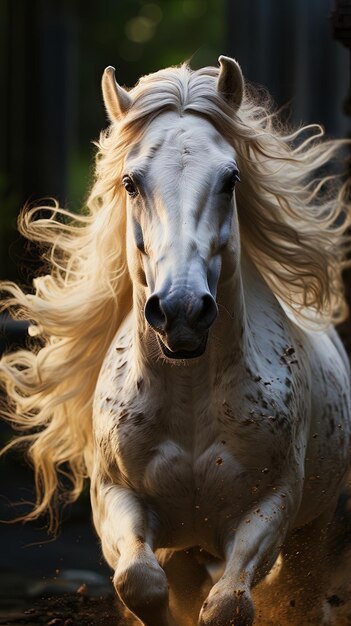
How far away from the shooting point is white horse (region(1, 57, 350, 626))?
186 inches

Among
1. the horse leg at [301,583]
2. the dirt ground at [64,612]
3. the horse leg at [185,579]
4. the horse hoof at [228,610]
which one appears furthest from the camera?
the dirt ground at [64,612]

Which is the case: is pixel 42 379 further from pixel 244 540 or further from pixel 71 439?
pixel 244 540

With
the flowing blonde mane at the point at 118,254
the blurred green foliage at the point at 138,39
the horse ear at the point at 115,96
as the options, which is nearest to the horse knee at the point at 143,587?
the flowing blonde mane at the point at 118,254

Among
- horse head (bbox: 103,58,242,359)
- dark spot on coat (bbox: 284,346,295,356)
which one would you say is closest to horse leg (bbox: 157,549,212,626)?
dark spot on coat (bbox: 284,346,295,356)

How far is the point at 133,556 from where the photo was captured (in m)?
4.83

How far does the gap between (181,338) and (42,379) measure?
1839mm

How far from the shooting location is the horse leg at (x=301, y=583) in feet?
20.4

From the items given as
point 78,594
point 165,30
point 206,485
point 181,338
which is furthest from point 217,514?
point 165,30

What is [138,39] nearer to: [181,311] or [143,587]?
[143,587]

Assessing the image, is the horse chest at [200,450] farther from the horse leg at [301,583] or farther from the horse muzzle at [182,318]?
the horse leg at [301,583]

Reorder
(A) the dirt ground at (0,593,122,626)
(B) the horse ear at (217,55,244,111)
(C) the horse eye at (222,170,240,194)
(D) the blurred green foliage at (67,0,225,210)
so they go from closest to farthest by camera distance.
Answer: (C) the horse eye at (222,170,240,194) → (B) the horse ear at (217,55,244,111) → (A) the dirt ground at (0,593,122,626) → (D) the blurred green foliage at (67,0,225,210)

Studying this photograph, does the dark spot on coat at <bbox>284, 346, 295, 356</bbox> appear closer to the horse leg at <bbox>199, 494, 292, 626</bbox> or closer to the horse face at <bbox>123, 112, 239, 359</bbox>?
the horse leg at <bbox>199, 494, 292, 626</bbox>

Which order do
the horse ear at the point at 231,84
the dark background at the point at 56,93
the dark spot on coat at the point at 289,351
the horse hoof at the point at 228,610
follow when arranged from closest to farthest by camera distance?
the horse hoof at the point at 228,610 < the horse ear at the point at 231,84 < the dark spot on coat at the point at 289,351 < the dark background at the point at 56,93

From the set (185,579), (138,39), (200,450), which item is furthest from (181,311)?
(138,39)
